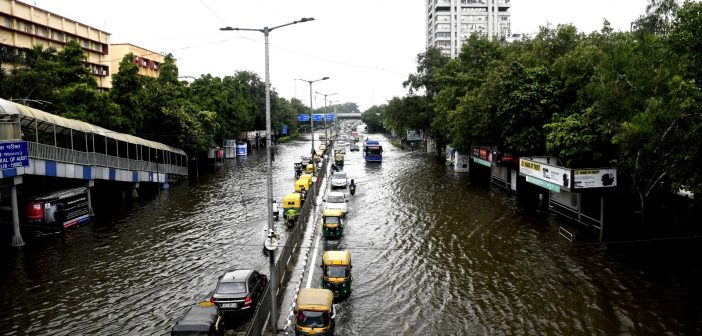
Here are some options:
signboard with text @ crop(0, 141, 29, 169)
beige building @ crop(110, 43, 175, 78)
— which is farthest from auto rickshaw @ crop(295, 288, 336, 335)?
beige building @ crop(110, 43, 175, 78)

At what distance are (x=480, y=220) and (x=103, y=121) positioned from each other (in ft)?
109

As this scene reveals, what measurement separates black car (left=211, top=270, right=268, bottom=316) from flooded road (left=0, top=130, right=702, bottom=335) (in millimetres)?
2194

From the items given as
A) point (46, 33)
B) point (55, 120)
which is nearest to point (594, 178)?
point (55, 120)

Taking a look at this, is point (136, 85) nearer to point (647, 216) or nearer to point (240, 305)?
point (240, 305)

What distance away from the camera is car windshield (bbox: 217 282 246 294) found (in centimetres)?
1898

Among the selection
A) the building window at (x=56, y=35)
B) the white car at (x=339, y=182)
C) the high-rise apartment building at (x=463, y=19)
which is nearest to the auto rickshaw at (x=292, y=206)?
the white car at (x=339, y=182)

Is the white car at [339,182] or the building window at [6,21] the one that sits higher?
the building window at [6,21]

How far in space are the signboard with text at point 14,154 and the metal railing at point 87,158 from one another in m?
1.24

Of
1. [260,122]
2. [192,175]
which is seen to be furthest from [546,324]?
[260,122]

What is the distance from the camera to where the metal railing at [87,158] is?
3053 cm

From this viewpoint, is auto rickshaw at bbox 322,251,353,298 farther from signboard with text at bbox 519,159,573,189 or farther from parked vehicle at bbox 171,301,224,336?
signboard with text at bbox 519,159,573,189

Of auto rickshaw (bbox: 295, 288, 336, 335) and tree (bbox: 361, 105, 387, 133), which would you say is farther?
tree (bbox: 361, 105, 387, 133)

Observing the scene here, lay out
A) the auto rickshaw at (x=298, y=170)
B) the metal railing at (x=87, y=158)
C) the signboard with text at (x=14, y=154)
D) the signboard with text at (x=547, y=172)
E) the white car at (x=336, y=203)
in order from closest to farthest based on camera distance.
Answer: the signboard with text at (x=14, y=154)
the signboard with text at (x=547, y=172)
the metal railing at (x=87, y=158)
the white car at (x=336, y=203)
the auto rickshaw at (x=298, y=170)

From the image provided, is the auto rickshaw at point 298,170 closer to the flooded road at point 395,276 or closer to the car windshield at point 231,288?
the flooded road at point 395,276
